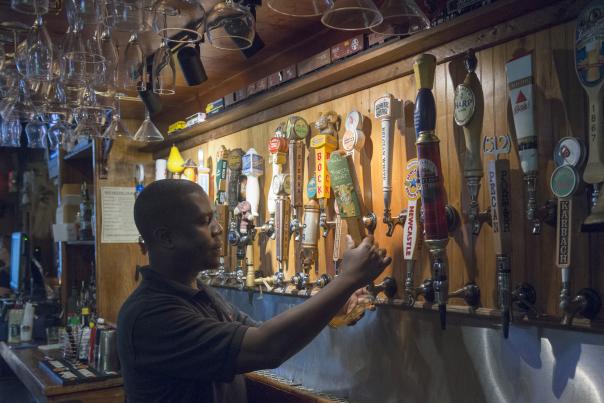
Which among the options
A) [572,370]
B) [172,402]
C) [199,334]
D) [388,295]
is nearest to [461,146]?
[388,295]

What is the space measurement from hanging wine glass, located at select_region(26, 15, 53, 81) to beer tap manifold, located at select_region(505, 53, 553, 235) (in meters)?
1.40

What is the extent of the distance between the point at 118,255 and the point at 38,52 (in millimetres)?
2476

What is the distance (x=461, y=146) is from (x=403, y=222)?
0.34 m

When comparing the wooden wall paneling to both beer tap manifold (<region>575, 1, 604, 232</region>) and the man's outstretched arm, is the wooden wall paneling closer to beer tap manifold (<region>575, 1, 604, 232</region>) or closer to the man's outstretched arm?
the man's outstretched arm

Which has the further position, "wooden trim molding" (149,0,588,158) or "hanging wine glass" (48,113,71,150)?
"hanging wine glass" (48,113,71,150)

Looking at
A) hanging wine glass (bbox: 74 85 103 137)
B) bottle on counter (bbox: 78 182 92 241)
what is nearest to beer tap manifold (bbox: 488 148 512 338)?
hanging wine glass (bbox: 74 85 103 137)

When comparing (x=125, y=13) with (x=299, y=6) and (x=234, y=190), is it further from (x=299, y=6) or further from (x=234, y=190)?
(x=234, y=190)

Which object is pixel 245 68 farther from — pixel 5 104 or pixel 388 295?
pixel 388 295

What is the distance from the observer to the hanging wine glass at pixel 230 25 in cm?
166

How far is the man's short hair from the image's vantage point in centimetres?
170

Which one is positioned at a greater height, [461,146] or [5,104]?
[5,104]

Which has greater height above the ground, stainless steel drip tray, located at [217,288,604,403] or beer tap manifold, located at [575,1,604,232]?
beer tap manifold, located at [575,1,604,232]

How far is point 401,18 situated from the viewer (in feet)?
5.52

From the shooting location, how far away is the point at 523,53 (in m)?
1.67
